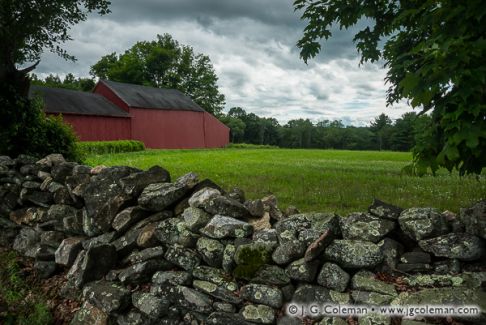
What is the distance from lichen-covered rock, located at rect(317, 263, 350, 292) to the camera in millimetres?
3734

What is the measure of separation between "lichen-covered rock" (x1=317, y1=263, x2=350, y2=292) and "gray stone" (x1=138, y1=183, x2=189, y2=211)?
7.31ft

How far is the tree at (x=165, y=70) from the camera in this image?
215 ft

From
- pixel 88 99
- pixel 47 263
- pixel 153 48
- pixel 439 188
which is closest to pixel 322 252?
pixel 47 263

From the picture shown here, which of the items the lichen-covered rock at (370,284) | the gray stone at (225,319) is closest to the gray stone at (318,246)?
the lichen-covered rock at (370,284)

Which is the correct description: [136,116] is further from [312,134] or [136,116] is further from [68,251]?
[312,134]

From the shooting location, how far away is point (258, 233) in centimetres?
430

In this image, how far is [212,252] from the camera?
4.36 m

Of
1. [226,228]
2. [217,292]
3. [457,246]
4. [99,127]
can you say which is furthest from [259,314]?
[99,127]

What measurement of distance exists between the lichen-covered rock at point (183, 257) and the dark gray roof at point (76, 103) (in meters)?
31.1

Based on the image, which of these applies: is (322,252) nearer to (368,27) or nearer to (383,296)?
(383,296)

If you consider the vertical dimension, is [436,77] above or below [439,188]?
above

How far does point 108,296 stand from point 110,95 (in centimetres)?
4200

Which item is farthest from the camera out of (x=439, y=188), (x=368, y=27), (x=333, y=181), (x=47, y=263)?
(x=368, y=27)

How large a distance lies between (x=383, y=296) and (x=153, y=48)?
68.3m
